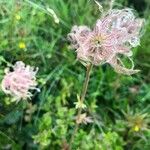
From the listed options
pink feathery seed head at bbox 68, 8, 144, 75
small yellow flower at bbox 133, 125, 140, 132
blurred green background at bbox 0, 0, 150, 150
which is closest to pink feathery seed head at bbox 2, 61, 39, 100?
blurred green background at bbox 0, 0, 150, 150

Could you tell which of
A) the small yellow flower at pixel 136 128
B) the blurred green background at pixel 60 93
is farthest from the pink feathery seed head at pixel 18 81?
the small yellow flower at pixel 136 128

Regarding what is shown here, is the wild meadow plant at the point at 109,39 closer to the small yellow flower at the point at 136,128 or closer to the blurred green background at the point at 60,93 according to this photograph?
the blurred green background at the point at 60,93

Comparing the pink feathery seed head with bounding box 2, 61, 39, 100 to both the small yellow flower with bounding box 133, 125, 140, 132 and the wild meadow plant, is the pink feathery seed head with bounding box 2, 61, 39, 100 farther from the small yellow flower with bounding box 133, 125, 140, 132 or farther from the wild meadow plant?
the small yellow flower with bounding box 133, 125, 140, 132

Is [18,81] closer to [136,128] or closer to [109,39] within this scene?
[109,39]

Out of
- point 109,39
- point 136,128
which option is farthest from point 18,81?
point 136,128

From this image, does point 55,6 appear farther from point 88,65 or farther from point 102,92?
point 88,65

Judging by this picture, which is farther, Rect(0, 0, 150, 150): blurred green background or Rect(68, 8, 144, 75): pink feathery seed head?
Rect(0, 0, 150, 150): blurred green background

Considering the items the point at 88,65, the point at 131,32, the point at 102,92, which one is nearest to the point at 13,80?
the point at 88,65
